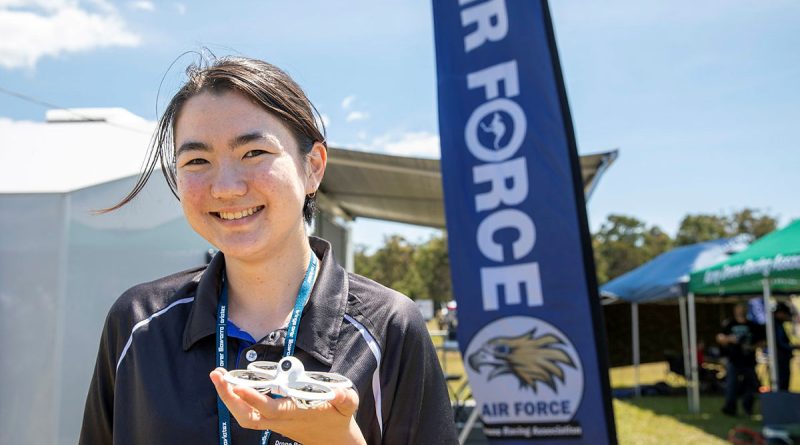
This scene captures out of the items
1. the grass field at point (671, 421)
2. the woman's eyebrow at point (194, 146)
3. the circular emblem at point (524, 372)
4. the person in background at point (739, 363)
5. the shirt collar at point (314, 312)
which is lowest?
the grass field at point (671, 421)

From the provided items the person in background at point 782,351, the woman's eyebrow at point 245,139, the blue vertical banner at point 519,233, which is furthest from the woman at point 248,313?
the person in background at point 782,351

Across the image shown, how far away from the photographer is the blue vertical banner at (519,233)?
11.4 feet

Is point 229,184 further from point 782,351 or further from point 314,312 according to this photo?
point 782,351

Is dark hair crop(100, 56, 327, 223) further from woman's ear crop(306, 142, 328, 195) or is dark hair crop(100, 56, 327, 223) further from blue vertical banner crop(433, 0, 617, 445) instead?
blue vertical banner crop(433, 0, 617, 445)

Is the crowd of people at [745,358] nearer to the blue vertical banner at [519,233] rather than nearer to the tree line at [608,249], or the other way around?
the blue vertical banner at [519,233]

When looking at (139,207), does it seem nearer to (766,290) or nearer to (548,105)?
(548,105)

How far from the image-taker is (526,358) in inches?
144

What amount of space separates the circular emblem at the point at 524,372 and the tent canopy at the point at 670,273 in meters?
7.65

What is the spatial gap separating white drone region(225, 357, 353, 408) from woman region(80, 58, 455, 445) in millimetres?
218

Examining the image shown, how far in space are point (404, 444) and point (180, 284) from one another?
56 centimetres

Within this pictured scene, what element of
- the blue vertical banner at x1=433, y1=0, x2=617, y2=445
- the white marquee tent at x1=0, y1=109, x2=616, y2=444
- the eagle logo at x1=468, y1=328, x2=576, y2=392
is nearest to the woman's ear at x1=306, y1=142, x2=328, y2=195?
the white marquee tent at x1=0, y1=109, x2=616, y2=444

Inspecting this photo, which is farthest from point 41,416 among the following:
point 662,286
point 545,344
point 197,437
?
point 662,286

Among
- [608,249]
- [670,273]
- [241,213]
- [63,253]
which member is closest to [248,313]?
[241,213]

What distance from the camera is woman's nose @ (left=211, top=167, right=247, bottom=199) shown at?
3.62 ft
